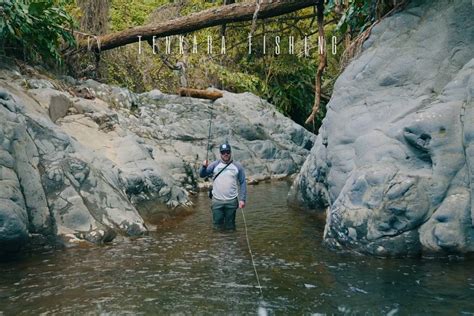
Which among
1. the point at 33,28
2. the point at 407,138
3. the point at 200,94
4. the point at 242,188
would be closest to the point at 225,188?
the point at 242,188

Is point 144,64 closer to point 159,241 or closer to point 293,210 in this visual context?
point 293,210

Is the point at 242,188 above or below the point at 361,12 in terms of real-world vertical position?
below

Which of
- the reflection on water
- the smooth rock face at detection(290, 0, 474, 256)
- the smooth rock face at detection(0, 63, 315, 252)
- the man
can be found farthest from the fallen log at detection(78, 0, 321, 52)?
the reflection on water

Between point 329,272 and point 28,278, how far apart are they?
359cm

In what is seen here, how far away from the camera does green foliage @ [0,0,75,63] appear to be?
11867 millimetres

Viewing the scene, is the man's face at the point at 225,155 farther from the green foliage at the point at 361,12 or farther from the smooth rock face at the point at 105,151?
the green foliage at the point at 361,12

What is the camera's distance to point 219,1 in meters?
19.3

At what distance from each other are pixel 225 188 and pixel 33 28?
6.75 metres

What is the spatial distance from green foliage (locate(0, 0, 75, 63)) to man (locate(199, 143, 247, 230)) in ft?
19.3

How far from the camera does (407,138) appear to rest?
279 inches

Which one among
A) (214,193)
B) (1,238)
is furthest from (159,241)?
(1,238)

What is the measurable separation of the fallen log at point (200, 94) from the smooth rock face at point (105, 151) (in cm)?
33

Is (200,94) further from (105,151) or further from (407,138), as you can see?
(407,138)

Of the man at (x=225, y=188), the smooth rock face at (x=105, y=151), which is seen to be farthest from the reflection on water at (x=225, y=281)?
the man at (x=225, y=188)
